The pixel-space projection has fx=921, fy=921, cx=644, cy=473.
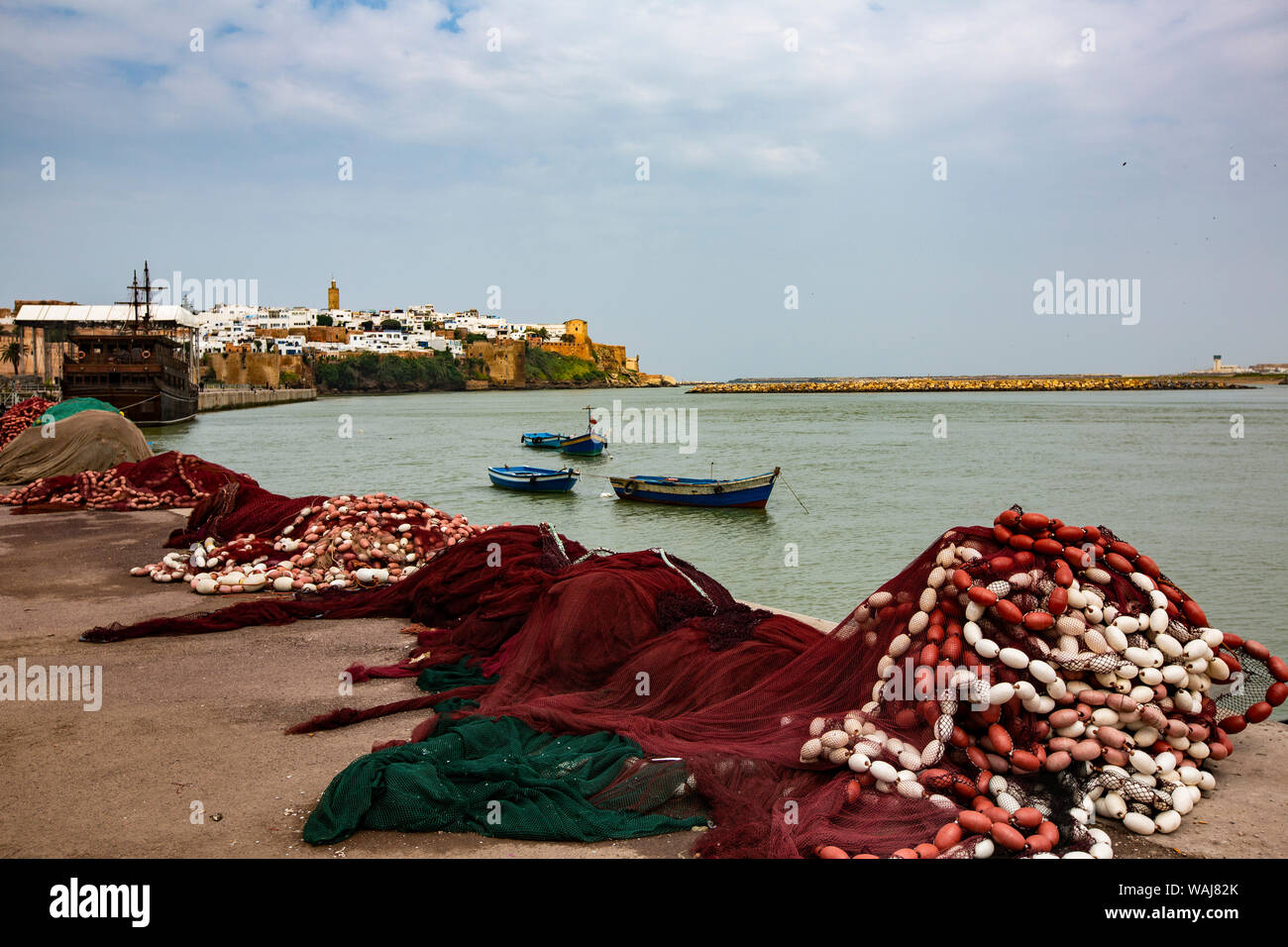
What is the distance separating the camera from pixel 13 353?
310 ft

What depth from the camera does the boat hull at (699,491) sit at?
2358cm

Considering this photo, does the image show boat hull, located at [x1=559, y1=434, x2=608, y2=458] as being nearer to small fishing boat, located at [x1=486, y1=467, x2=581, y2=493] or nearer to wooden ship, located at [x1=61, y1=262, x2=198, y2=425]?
small fishing boat, located at [x1=486, y1=467, x2=581, y2=493]

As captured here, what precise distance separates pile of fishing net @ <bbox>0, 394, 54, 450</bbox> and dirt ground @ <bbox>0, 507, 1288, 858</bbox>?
14.2 meters

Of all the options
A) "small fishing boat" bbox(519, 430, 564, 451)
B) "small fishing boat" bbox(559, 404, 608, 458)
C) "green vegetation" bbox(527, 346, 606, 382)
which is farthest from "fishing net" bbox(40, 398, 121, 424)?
"green vegetation" bbox(527, 346, 606, 382)

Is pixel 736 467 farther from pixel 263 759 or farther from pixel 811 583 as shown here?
pixel 263 759

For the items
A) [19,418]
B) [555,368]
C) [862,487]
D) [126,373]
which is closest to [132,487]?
[19,418]

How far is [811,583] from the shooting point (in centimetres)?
1552

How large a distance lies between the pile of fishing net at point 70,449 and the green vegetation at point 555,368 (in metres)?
160

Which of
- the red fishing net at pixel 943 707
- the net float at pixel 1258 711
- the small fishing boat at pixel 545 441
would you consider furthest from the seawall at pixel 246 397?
the net float at pixel 1258 711

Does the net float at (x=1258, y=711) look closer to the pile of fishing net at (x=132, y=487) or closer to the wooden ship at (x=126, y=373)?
the pile of fishing net at (x=132, y=487)

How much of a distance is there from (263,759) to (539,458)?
39674 millimetres

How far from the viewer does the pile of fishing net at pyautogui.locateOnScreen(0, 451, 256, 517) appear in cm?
1263

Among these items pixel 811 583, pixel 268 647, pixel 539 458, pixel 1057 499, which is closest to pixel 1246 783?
pixel 268 647

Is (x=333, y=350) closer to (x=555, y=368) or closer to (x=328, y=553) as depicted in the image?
(x=555, y=368)
